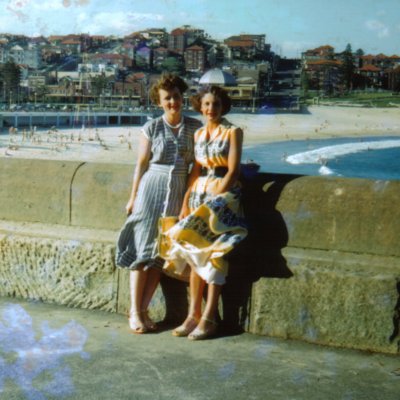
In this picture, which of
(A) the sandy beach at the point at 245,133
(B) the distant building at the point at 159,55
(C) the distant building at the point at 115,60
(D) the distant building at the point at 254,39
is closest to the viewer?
(A) the sandy beach at the point at 245,133

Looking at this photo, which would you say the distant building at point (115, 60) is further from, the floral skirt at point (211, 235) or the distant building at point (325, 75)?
the floral skirt at point (211, 235)

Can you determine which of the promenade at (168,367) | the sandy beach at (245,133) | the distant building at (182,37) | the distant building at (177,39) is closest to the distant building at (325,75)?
the sandy beach at (245,133)

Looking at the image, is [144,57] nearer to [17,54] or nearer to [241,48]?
[241,48]

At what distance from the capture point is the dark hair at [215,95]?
4223 mm

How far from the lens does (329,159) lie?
5538 cm

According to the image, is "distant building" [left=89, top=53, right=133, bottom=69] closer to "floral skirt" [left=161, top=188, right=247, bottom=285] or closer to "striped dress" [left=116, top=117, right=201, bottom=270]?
"striped dress" [left=116, top=117, right=201, bottom=270]

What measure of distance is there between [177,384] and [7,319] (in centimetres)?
137

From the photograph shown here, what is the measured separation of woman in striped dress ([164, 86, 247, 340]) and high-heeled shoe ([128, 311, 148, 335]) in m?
0.17

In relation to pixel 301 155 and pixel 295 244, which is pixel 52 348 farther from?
pixel 301 155

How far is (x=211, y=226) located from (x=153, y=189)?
45 centimetres

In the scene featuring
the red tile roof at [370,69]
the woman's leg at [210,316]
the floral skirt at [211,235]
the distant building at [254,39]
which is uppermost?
the distant building at [254,39]

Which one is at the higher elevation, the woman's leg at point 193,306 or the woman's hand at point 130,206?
the woman's hand at point 130,206

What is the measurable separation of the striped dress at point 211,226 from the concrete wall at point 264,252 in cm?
21

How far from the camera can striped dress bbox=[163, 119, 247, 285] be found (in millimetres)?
4027
